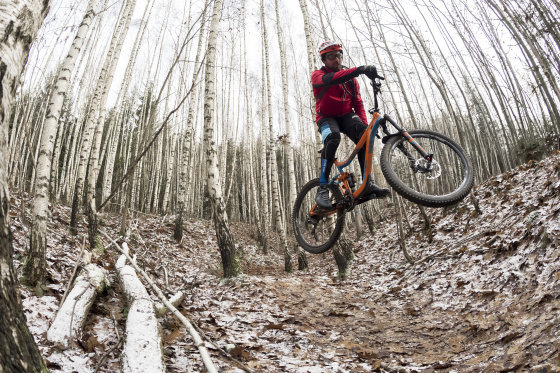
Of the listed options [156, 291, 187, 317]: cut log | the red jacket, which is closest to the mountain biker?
the red jacket

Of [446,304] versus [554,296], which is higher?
[554,296]

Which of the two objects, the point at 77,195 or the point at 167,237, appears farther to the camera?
the point at 167,237

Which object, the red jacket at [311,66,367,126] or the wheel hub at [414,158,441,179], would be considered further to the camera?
the red jacket at [311,66,367,126]

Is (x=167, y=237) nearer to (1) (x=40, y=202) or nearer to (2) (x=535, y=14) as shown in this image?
(1) (x=40, y=202)

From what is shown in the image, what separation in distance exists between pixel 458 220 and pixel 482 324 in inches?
159

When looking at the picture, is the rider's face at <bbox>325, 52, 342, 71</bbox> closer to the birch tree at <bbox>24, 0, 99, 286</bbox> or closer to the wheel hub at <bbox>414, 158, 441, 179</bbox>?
the wheel hub at <bbox>414, 158, 441, 179</bbox>

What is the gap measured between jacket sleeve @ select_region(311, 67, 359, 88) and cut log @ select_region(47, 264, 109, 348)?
3207 mm

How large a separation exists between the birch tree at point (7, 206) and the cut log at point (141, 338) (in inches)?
40.5

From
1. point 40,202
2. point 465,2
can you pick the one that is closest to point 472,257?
point 40,202

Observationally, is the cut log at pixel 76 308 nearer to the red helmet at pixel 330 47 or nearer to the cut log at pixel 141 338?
the cut log at pixel 141 338

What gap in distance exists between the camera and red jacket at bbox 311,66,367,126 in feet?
12.4

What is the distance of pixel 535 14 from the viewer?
6777 millimetres

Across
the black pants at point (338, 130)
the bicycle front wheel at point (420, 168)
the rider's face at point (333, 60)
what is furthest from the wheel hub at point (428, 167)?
the rider's face at point (333, 60)

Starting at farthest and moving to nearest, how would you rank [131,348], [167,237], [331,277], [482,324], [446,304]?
[167,237] → [331,277] → [446,304] → [482,324] → [131,348]
